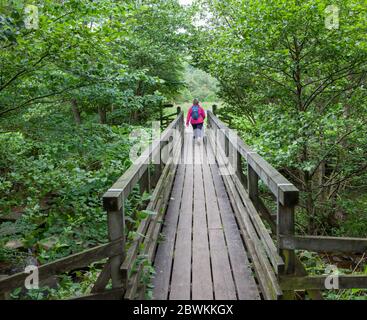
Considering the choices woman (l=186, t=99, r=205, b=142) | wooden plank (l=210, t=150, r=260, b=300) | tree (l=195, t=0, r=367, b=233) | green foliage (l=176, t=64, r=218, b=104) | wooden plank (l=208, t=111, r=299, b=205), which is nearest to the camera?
wooden plank (l=208, t=111, r=299, b=205)

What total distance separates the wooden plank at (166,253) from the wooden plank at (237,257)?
0.70 meters

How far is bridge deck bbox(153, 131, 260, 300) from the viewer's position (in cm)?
343

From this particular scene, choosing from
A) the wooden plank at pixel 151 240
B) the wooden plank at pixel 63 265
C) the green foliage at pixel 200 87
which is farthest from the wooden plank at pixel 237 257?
the green foliage at pixel 200 87

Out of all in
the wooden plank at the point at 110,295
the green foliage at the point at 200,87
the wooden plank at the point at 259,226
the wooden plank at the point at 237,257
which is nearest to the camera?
the wooden plank at the point at 110,295

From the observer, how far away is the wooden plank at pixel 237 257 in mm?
3398

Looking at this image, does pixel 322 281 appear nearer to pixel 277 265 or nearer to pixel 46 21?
pixel 277 265

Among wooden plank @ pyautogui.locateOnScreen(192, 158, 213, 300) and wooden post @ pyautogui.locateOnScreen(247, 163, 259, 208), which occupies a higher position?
wooden post @ pyautogui.locateOnScreen(247, 163, 259, 208)

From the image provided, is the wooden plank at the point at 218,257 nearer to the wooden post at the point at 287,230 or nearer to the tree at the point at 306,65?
the wooden post at the point at 287,230

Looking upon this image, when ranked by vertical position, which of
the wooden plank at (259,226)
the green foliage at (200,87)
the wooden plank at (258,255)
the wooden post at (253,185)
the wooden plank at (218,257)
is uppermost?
the green foliage at (200,87)

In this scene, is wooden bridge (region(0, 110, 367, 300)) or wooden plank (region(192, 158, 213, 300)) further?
wooden plank (region(192, 158, 213, 300))

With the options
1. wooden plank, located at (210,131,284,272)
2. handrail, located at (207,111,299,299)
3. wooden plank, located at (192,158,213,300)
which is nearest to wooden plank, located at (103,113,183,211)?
wooden plank, located at (192,158,213,300)

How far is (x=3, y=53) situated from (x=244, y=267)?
427 cm

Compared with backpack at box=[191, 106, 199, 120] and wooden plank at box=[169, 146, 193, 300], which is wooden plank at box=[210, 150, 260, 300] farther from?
backpack at box=[191, 106, 199, 120]

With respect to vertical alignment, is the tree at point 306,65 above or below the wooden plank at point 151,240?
above
